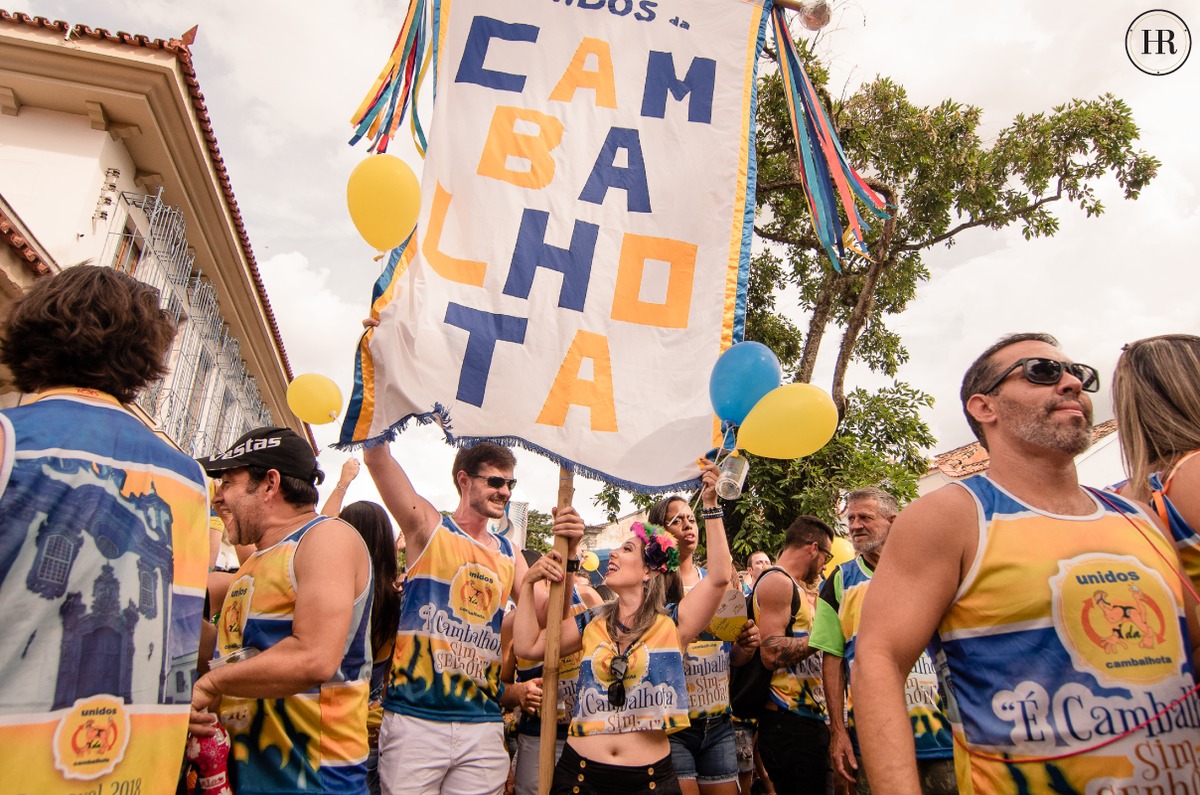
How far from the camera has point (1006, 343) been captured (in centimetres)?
231

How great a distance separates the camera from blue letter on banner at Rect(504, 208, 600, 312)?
369 cm

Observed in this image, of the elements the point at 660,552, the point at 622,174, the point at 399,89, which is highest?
the point at 399,89

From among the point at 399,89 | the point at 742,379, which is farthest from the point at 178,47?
the point at 742,379

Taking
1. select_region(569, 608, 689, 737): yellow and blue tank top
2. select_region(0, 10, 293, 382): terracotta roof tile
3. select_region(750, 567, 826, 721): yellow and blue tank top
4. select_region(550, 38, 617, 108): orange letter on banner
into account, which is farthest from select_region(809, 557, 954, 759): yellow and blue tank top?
select_region(0, 10, 293, 382): terracotta roof tile

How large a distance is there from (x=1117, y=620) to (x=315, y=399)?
11.7ft

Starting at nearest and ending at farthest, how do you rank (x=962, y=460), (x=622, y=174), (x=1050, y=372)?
(x=1050, y=372)
(x=622, y=174)
(x=962, y=460)

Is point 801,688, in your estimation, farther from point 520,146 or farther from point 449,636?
point 520,146

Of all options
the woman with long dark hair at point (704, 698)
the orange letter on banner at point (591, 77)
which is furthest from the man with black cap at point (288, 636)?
the orange letter on banner at point (591, 77)

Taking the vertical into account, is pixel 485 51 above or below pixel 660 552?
above

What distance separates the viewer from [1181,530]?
2.01m

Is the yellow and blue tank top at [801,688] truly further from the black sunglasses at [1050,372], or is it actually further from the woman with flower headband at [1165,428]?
the black sunglasses at [1050,372]

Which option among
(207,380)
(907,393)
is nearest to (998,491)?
(907,393)

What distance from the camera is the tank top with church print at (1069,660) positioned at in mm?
1651

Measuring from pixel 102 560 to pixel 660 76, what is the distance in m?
3.57
